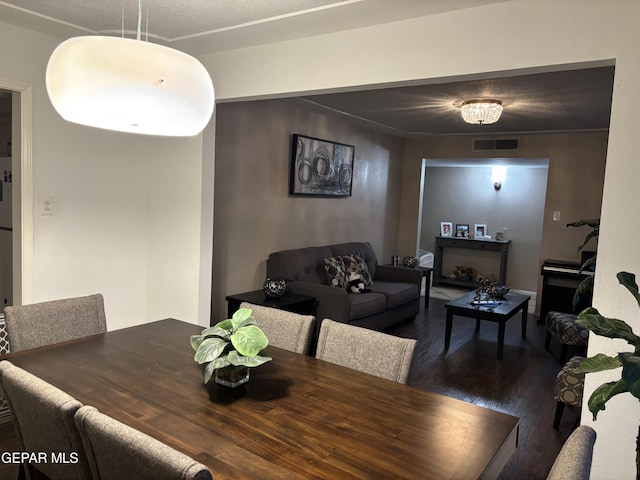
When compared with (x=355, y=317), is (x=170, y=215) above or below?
above

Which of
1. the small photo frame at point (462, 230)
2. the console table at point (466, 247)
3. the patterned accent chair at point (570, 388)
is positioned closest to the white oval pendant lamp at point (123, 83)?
the patterned accent chair at point (570, 388)

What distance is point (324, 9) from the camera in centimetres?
242

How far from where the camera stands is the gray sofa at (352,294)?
4422 millimetres

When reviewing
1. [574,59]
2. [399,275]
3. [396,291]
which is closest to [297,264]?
[396,291]

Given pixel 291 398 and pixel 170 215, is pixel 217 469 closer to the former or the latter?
pixel 291 398

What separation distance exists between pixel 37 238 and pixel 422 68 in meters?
2.71

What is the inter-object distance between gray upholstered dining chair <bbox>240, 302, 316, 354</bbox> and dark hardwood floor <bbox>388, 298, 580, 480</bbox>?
4.41 ft

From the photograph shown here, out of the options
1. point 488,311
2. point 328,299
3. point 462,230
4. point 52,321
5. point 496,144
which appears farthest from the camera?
point 462,230

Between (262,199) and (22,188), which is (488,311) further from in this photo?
(22,188)

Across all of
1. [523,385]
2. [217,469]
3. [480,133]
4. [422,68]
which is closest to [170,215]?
[422,68]

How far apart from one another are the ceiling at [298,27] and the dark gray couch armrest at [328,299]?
1.83m

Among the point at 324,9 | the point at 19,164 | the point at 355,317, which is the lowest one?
the point at 355,317

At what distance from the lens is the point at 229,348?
1746mm

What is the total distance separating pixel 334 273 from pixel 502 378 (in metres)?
1.90
